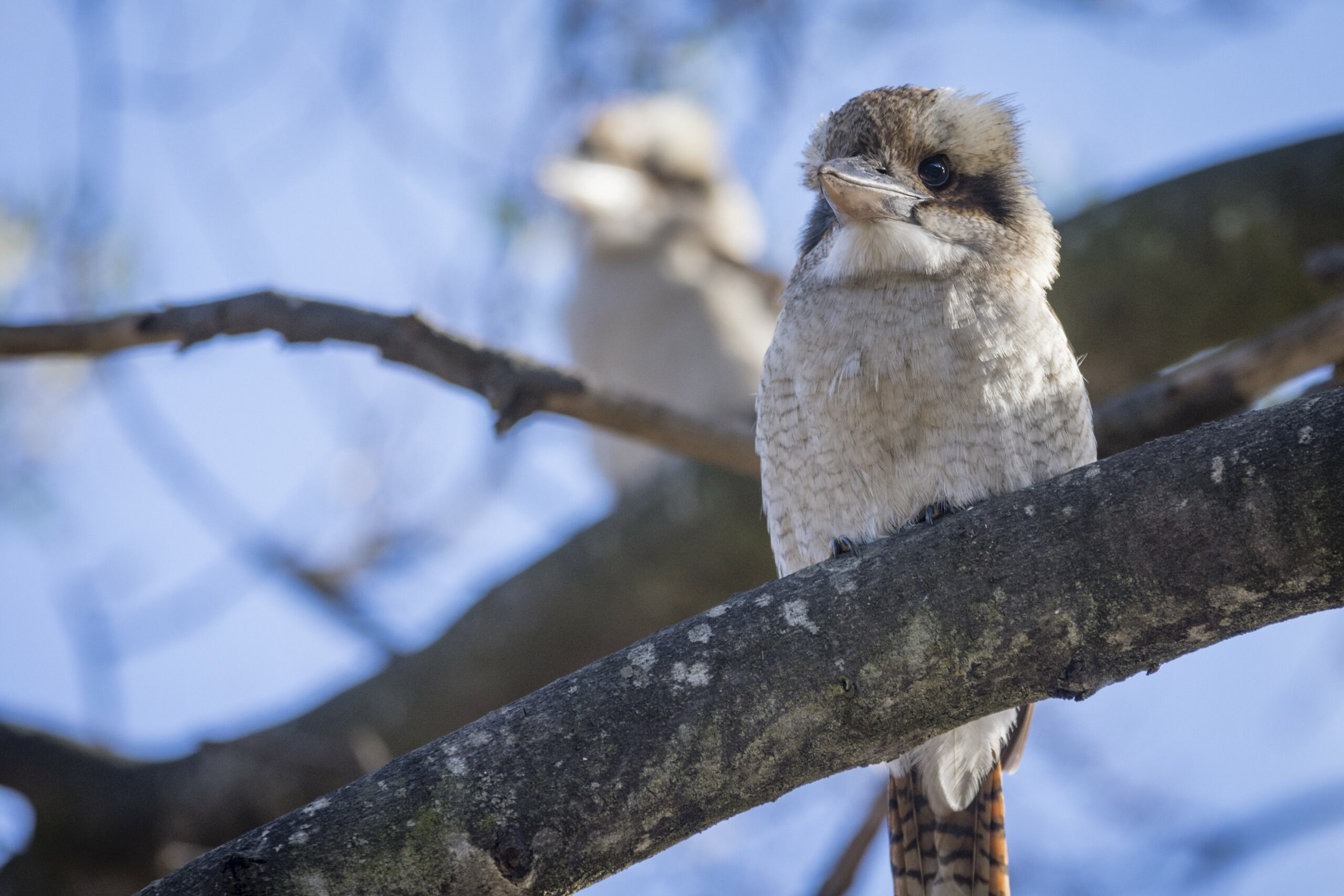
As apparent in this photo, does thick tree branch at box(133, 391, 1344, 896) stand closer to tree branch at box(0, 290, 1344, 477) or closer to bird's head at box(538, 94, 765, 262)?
tree branch at box(0, 290, 1344, 477)

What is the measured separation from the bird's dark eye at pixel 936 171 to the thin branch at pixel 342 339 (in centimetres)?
103

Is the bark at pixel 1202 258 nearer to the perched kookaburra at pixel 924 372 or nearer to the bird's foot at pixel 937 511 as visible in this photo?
the perched kookaburra at pixel 924 372

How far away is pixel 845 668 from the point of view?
1592mm

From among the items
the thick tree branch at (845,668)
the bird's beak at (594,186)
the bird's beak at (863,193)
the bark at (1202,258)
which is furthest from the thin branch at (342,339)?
the bird's beak at (594,186)

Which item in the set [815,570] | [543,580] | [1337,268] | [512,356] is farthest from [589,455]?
[815,570]

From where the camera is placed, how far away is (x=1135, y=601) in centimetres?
156

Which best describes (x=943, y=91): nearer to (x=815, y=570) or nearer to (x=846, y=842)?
(x=815, y=570)

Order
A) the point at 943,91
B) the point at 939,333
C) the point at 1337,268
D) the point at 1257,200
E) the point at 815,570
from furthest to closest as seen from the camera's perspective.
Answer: the point at 1257,200 < the point at 1337,268 < the point at 943,91 < the point at 939,333 < the point at 815,570

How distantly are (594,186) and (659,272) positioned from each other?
0.60 metres

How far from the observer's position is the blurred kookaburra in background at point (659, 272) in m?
5.87

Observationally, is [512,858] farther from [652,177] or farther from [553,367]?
[652,177]

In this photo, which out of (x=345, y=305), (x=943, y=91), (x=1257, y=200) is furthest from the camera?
(x=1257, y=200)

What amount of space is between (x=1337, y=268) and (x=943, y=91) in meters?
1.27

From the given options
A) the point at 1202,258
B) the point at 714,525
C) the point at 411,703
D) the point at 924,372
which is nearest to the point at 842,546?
the point at 924,372
